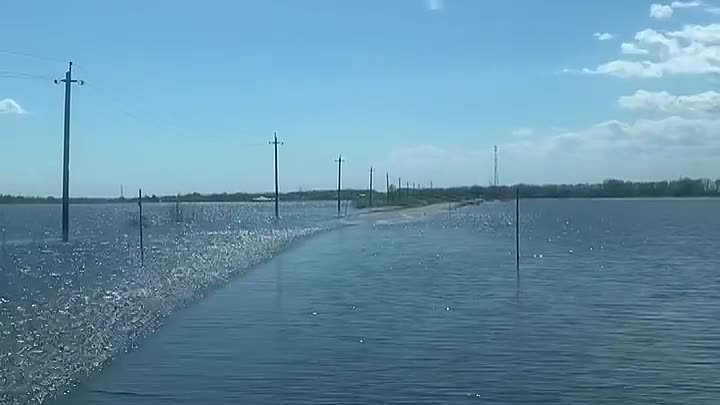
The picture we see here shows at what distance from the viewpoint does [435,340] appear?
15648 millimetres

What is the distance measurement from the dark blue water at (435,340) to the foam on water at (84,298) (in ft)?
1.37

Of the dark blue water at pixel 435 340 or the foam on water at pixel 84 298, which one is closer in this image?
the dark blue water at pixel 435 340

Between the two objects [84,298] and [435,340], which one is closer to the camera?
[435,340]

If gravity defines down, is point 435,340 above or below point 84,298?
below

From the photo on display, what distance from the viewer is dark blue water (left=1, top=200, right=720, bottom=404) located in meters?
11.8

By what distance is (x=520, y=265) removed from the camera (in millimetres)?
31641

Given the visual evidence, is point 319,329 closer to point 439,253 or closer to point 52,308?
point 52,308

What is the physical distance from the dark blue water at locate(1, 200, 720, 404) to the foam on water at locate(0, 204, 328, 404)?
42 cm

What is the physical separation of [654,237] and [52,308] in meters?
40.1

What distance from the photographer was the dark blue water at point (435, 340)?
11766 mm

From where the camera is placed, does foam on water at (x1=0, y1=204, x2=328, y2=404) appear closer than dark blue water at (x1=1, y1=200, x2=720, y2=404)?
No

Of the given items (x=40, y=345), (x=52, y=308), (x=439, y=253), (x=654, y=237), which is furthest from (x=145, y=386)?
(x=654, y=237)

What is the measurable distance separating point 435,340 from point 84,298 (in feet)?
26.0

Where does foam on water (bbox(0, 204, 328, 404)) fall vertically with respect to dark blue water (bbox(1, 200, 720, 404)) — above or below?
above
